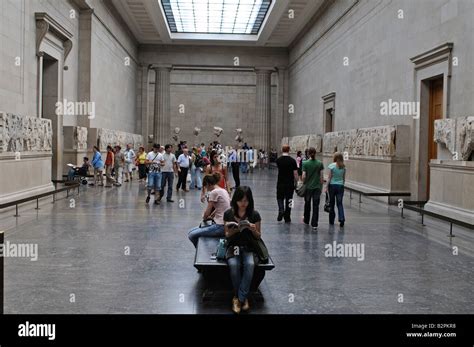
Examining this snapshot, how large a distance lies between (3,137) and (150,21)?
2058 cm

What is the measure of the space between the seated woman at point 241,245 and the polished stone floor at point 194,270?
0.21 meters

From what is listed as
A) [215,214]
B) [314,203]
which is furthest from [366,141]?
[215,214]

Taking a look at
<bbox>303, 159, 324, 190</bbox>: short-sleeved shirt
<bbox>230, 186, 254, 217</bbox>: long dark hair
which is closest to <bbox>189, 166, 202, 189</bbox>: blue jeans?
<bbox>303, 159, 324, 190</bbox>: short-sleeved shirt

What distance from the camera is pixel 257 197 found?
17656 mm

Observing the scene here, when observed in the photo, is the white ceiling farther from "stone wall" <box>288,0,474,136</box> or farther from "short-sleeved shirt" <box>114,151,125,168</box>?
"short-sleeved shirt" <box>114,151,125,168</box>

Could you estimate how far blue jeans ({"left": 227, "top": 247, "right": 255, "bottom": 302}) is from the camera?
5676 millimetres

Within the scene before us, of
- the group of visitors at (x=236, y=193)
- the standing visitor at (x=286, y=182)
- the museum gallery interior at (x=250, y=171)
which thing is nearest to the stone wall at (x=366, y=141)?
the museum gallery interior at (x=250, y=171)

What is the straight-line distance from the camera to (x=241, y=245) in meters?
5.98

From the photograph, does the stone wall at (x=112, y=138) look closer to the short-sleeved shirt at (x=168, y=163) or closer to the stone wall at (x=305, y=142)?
the short-sleeved shirt at (x=168, y=163)

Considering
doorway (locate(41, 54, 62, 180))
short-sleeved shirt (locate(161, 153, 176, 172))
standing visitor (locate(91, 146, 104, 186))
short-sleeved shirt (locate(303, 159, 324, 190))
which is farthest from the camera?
standing visitor (locate(91, 146, 104, 186))

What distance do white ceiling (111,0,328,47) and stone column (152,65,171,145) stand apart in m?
2.08

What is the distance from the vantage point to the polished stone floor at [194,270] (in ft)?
19.3

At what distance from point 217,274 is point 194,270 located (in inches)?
55.6
